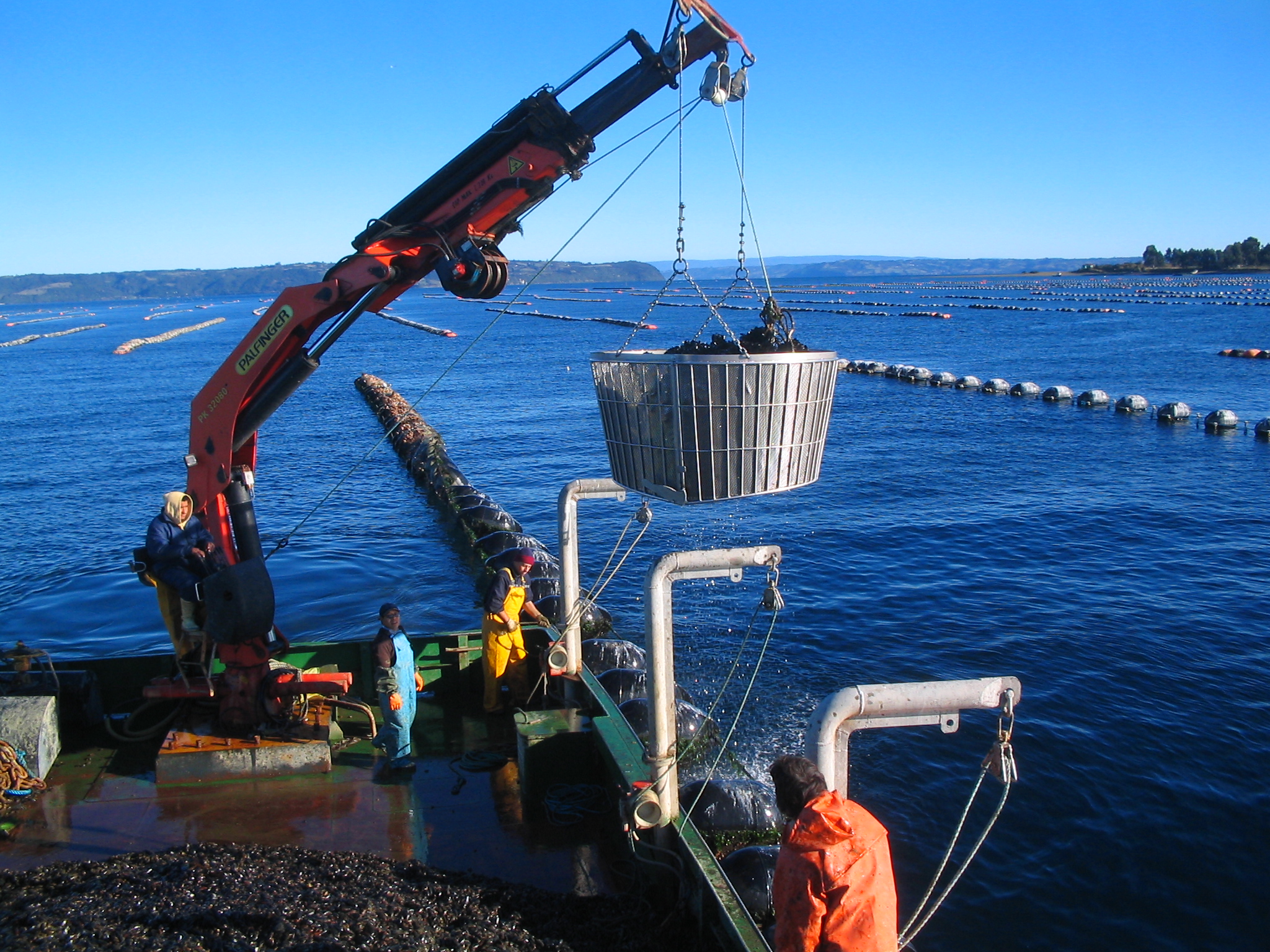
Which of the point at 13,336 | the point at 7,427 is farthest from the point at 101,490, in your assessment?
the point at 13,336

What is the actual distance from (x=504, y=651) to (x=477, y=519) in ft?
47.3

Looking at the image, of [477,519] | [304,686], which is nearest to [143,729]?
[304,686]

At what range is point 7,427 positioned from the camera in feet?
149

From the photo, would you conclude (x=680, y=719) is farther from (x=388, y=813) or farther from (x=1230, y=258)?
(x=1230, y=258)

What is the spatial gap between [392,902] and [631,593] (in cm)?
1413

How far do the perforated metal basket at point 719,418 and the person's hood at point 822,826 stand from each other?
126cm

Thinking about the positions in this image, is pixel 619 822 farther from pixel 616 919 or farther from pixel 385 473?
pixel 385 473

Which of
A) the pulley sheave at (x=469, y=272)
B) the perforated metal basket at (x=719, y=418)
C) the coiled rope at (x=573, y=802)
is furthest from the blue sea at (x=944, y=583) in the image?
the perforated metal basket at (x=719, y=418)

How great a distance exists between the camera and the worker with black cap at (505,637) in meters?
8.66

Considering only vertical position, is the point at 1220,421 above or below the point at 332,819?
below

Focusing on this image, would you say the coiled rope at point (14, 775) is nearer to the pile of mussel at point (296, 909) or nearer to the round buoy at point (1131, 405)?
the pile of mussel at point (296, 909)

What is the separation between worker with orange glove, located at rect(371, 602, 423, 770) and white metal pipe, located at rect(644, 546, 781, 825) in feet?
8.77

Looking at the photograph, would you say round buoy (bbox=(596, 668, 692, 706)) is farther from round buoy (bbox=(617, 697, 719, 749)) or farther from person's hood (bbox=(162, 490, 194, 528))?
person's hood (bbox=(162, 490, 194, 528))

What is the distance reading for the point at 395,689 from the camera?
24.7 feet
